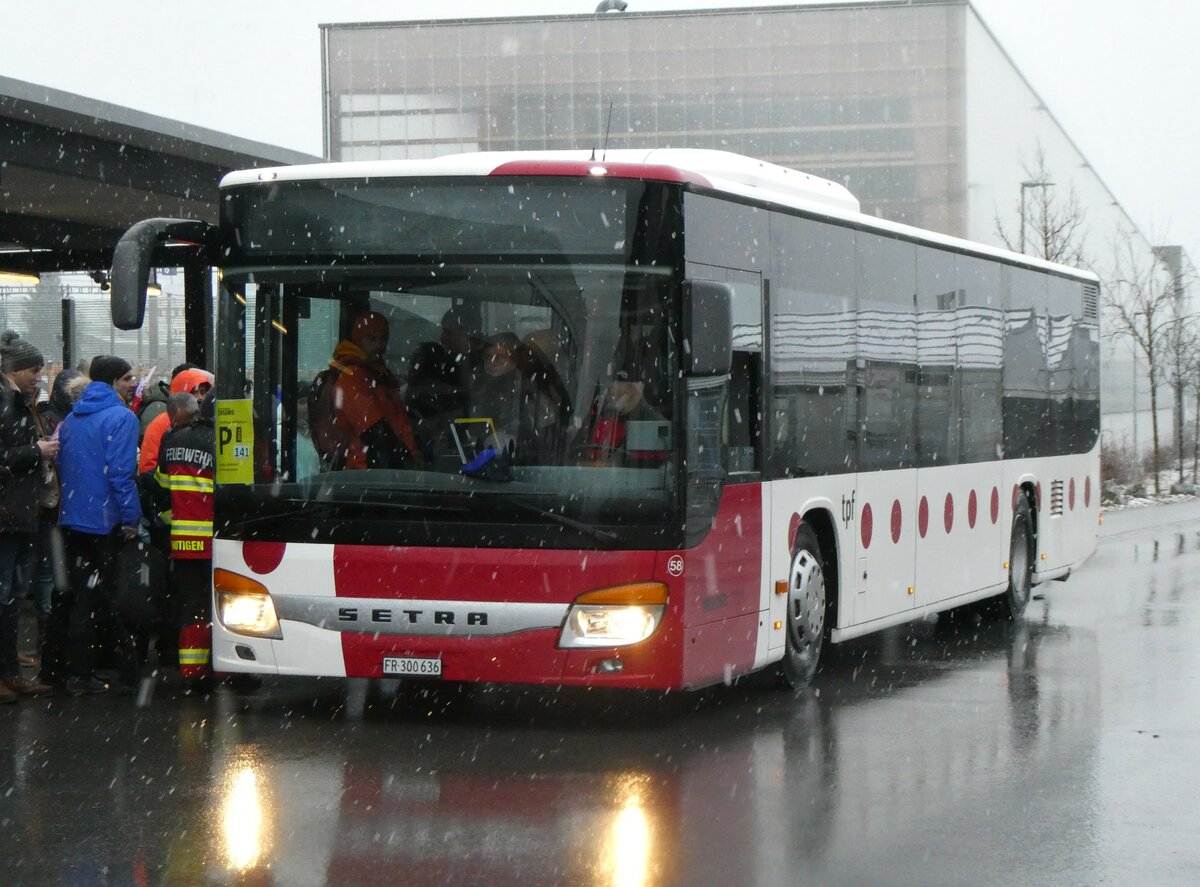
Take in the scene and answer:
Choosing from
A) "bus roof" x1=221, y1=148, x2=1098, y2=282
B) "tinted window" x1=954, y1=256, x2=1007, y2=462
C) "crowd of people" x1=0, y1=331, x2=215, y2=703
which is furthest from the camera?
"tinted window" x1=954, y1=256, x2=1007, y2=462

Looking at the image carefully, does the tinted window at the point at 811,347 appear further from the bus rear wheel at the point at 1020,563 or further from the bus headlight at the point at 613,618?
the bus rear wheel at the point at 1020,563

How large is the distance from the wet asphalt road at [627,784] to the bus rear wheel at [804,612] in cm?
18

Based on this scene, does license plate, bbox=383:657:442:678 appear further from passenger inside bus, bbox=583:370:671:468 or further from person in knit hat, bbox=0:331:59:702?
person in knit hat, bbox=0:331:59:702

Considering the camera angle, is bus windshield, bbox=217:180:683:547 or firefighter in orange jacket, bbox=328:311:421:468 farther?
firefighter in orange jacket, bbox=328:311:421:468

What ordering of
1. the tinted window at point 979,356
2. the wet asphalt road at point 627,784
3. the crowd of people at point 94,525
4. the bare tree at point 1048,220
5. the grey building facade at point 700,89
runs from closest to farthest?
1. the wet asphalt road at point 627,784
2. the crowd of people at point 94,525
3. the tinted window at point 979,356
4. the bare tree at point 1048,220
5. the grey building facade at point 700,89

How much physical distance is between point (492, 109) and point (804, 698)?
4984 cm

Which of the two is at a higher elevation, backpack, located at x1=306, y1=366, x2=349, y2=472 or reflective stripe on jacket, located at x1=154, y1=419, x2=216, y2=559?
backpack, located at x1=306, y1=366, x2=349, y2=472

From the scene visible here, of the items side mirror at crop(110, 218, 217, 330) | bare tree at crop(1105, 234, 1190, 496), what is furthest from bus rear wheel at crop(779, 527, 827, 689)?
bare tree at crop(1105, 234, 1190, 496)

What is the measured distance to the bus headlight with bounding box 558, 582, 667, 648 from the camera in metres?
8.92

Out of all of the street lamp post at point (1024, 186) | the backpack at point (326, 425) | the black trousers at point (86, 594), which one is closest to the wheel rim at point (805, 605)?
the backpack at point (326, 425)

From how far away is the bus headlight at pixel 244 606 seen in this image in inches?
370

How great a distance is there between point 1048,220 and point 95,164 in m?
26.2

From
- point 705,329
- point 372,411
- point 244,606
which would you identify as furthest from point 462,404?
point 244,606

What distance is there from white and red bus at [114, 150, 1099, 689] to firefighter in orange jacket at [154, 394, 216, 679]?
928 mm
